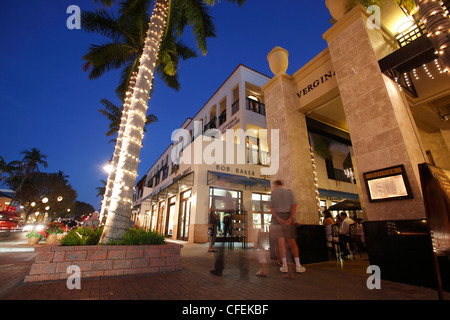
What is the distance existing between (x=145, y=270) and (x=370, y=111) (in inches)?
219

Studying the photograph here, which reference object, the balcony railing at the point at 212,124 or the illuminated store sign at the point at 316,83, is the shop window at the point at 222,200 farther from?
the illuminated store sign at the point at 316,83

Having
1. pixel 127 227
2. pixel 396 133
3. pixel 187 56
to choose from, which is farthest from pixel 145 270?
pixel 187 56

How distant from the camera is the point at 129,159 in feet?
14.4

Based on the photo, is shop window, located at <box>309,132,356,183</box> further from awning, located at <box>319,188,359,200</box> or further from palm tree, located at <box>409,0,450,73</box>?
palm tree, located at <box>409,0,450,73</box>

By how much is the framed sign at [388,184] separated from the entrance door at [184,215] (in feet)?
30.9

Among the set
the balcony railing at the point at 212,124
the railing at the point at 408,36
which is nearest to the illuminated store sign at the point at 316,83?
the railing at the point at 408,36

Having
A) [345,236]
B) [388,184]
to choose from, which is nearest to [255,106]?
[345,236]

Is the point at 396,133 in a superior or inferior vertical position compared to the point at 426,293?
superior

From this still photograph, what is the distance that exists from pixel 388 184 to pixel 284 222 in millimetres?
2108

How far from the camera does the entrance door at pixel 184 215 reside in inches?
463

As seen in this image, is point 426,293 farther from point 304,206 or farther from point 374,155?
point 304,206

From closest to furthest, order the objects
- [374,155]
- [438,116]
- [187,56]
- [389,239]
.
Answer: [389,239], [374,155], [438,116], [187,56]

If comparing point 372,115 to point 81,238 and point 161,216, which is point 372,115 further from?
point 161,216

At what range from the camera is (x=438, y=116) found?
654 centimetres
